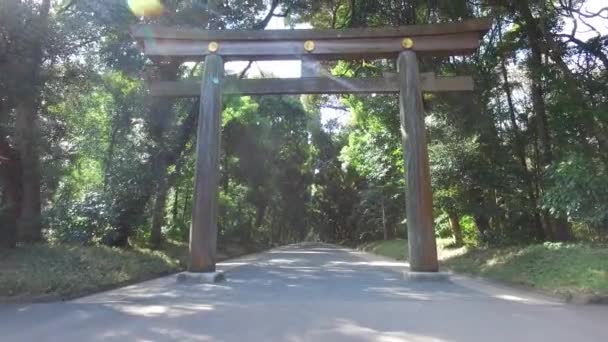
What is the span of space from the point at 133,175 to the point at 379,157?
12860 mm

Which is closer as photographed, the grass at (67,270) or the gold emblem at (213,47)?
the grass at (67,270)

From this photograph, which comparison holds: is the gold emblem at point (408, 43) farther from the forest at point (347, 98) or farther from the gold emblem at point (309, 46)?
the forest at point (347, 98)

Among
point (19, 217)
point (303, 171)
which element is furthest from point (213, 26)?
point (303, 171)

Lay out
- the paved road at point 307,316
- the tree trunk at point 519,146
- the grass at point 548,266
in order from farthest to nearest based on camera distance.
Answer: the tree trunk at point 519,146, the grass at point 548,266, the paved road at point 307,316

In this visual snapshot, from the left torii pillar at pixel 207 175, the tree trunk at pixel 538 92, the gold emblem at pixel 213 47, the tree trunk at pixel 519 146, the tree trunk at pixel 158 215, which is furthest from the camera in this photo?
the tree trunk at pixel 158 215

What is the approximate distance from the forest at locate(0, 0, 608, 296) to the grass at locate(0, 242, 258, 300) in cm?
124

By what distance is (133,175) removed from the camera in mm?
16812

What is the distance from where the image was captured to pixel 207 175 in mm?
12281

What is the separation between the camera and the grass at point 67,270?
30.0 ft

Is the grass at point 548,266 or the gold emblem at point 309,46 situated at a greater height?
the gold emblem at point 309,46

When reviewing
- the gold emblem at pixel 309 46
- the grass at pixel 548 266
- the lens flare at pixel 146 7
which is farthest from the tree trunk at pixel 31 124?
the grass at pixel 548 266

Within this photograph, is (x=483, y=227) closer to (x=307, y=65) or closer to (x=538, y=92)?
(x=538, y=92)

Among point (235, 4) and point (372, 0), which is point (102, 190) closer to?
point (235, 4)

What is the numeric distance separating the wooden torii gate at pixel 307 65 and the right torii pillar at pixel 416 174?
24mm
